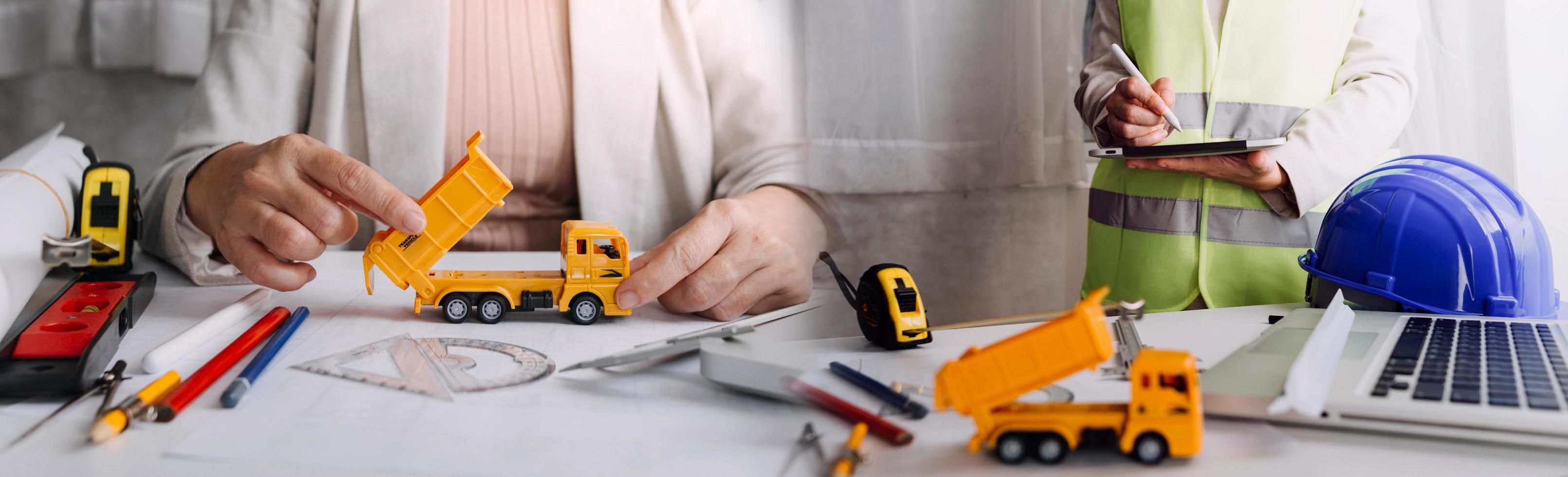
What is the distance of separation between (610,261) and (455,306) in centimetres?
12

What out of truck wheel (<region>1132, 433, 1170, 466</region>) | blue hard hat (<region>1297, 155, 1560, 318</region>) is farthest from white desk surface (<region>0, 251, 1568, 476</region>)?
blue hard hat (<region>1297, 155, 1560, 318</region>)

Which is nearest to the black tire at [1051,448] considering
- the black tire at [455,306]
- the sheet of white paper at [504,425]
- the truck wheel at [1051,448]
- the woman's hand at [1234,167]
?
the truck wheel at [1051,448]

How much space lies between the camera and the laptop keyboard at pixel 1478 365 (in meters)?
0.37

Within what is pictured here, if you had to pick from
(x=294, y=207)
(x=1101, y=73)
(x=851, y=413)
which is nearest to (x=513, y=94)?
(x=294, y=207)

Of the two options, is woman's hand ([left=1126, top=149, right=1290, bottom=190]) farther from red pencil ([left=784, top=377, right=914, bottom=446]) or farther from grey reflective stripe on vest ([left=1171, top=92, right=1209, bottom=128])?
red pencil ([left=784, top=377, right=914, bottom=446])

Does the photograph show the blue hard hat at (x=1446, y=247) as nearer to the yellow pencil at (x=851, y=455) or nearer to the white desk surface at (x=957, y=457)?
the white desk surface at (x=957, y=457)

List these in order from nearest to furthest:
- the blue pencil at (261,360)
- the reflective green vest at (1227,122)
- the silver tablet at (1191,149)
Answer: the blue pencil at (261,360) → the silver tablet at (1191,149) → the reflective green vest at (1227,122)

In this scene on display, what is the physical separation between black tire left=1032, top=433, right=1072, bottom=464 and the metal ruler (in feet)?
0.93

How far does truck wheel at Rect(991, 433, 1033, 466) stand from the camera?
1.07 ft

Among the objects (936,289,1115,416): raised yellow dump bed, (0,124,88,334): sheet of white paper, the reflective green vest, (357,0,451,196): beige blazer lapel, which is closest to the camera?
(936,289,1115,416): raised yellow dump bed

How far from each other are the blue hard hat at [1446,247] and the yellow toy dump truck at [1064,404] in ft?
1.38

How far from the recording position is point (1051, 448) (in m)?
0.32

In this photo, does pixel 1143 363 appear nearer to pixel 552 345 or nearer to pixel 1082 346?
pixel 1082 346

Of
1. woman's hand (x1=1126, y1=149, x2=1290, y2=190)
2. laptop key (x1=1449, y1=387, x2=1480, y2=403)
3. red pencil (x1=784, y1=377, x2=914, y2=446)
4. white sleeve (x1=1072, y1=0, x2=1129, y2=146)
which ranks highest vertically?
white sleeve (x1=1072, y1=0, x2=1129, y2=146)
